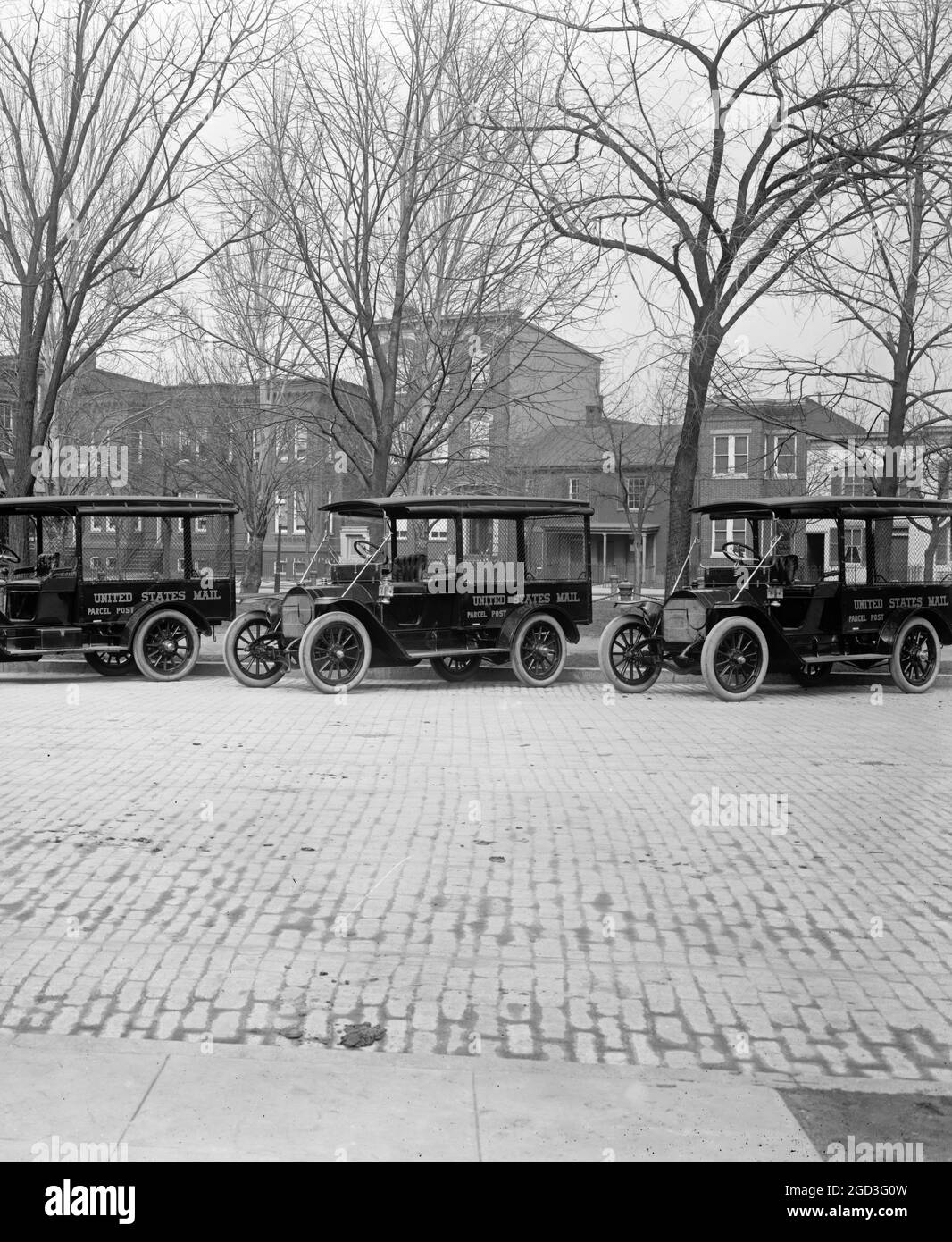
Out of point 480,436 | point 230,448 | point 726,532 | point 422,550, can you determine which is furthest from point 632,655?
point 726,532

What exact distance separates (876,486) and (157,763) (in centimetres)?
1516

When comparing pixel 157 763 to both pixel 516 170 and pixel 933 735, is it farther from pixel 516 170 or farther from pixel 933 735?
pixel 516 170

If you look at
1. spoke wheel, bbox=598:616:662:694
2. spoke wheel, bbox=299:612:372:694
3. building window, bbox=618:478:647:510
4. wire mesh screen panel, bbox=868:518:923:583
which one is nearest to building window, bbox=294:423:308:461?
building window, bbox=618:478:647:510

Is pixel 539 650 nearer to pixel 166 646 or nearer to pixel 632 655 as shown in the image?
pixel 632 655

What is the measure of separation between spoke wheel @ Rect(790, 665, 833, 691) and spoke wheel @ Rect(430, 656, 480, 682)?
3.96m

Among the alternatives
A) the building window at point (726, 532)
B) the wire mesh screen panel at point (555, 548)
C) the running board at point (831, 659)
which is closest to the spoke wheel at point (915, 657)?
the running board at point (831, 659)

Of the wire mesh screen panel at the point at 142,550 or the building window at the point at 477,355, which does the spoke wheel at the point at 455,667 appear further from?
the building window at the point at 477,355

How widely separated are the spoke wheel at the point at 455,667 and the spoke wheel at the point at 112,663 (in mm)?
3895

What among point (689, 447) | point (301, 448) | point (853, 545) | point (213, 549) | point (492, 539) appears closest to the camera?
point (853, 545)

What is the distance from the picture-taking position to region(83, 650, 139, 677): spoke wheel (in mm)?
16875

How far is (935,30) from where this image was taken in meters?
16.5

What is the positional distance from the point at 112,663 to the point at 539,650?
5.55 metres

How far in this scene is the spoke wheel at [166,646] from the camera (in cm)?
1636

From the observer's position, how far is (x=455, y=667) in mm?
16656
